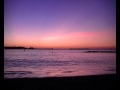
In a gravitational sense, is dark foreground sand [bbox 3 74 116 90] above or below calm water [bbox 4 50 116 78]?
above

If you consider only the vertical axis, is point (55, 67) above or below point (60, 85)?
below

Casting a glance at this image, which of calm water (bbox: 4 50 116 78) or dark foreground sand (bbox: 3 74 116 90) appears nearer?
dark foreground sand (bbox: 3 74 116 90)

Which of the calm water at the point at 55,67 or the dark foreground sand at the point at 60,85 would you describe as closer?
the dark foreground sand at the point at 60,85

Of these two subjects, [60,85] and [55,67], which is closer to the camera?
[60,85]

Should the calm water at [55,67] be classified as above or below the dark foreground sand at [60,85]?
below
